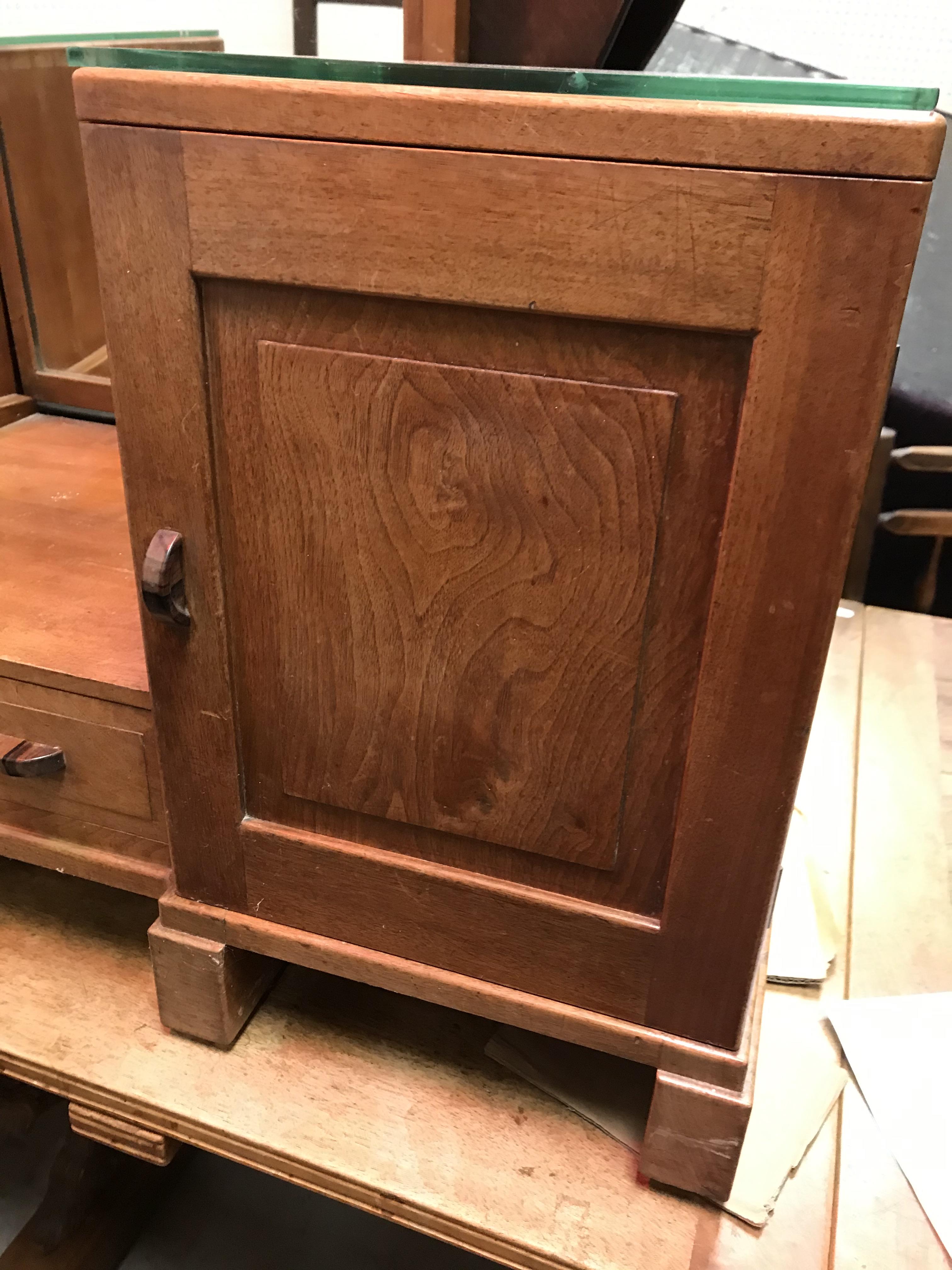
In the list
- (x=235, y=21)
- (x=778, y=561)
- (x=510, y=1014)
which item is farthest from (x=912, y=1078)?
(x=235, y=21)

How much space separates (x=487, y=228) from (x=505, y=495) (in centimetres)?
12

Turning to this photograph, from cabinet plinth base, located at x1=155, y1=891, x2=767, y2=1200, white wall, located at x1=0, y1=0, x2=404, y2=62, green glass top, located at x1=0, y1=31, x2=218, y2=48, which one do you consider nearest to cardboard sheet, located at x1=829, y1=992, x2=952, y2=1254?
cabinet plinth base, located at x1=155, y1=891, x2=767, y2=1200

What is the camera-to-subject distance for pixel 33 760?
705 mm

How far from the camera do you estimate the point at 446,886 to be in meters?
0.60

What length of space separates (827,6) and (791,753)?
1428 mm

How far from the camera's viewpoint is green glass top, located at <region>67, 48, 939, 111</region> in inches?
15.0

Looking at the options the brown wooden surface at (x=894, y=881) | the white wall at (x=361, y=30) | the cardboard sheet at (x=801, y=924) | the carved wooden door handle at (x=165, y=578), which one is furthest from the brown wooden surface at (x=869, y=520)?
the carved wooden door handle at (x=165, y=578)

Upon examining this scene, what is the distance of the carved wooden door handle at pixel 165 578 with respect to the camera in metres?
0.54

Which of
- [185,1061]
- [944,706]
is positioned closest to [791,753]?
[185,1061]

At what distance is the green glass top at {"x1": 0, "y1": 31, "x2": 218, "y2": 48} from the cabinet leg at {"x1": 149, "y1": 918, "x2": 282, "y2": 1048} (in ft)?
2.86

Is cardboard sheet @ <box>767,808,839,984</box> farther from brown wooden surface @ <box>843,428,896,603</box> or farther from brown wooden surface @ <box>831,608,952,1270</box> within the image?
brown wooden surface @ <box>843,428,896,603</box>

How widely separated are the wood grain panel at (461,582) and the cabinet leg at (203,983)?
0.17 metres

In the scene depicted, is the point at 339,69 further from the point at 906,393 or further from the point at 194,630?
the point at 906,393

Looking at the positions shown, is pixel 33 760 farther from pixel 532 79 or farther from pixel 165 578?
pixel 532 79
